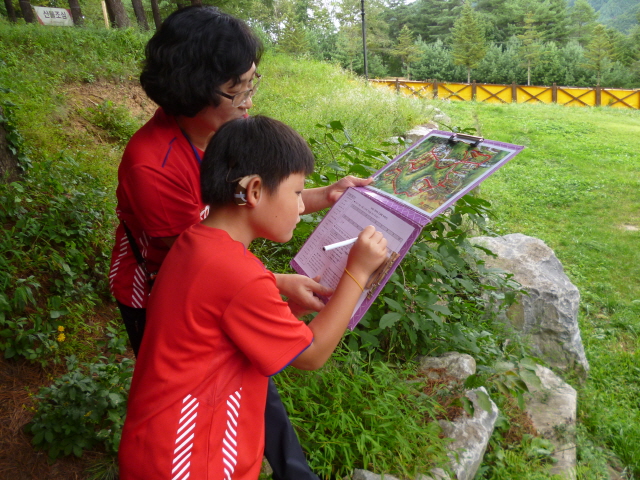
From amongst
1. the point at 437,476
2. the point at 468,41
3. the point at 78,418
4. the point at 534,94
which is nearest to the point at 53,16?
the point at 78,418

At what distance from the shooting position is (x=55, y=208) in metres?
3.61

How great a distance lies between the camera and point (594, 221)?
23.2ft

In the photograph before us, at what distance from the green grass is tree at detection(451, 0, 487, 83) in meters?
16.6

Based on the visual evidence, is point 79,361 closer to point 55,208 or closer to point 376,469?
point 55,208

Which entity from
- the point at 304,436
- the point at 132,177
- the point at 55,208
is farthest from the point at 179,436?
the point at 55,208

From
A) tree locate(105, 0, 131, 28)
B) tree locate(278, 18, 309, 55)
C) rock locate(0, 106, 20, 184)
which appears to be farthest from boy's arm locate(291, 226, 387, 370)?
tree locate(278, 18, 309, 55)

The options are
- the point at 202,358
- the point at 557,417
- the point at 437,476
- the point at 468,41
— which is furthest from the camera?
the point at 468,41

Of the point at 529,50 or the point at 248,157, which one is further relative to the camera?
the point at 529,50

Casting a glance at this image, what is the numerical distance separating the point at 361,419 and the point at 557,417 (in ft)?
Result: 4.56

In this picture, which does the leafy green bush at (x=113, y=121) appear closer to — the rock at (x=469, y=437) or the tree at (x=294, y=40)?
the rock at (x=469, y=437)

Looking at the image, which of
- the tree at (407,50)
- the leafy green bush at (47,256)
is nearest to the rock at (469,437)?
the leafy green bush at (47,256)

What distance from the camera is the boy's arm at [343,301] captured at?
1.32 m

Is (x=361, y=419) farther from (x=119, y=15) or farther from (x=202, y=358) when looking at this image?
(x=119, y=15)

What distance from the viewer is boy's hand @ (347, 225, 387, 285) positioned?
4.63 ft
